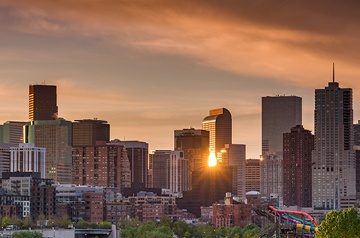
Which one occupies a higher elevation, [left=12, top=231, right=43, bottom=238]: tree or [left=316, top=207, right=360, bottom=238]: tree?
[left=316, top=207, right=360, bottom=238]: tree

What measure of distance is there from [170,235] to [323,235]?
105079mm

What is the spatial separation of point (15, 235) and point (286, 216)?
1403 inches

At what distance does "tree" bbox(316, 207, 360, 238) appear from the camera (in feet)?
297

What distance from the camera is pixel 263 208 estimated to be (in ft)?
474

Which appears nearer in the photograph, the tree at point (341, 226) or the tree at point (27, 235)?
the tree at point (341, 226)

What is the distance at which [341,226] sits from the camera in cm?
9088

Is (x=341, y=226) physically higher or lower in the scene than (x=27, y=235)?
higher

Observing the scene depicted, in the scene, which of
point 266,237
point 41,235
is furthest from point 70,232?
point 266,237

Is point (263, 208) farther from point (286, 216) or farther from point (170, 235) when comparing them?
point (170, 235)

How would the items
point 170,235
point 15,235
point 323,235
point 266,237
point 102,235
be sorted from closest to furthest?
point 323,235
point 266,237
point 15,235
point 102,235
point 170,235

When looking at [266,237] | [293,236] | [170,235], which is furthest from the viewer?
[170,235]

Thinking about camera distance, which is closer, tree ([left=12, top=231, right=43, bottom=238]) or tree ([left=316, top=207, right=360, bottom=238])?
tree ([left=316, top=207, right=360, bottom=238])

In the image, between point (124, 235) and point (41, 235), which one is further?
point (124, 235)

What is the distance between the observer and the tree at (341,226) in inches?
3565
